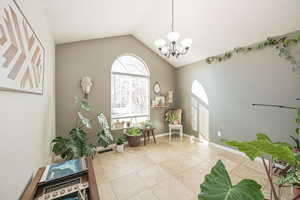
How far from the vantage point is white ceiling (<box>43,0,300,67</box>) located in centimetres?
180

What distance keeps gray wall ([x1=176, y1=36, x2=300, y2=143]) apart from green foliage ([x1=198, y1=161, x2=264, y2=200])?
7.97 ft

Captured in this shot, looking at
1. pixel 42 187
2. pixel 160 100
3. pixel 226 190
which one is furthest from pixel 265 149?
pixel 160 100

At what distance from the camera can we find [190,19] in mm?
2451

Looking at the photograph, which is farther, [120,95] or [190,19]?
[120,95]

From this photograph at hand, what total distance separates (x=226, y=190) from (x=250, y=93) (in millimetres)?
2647

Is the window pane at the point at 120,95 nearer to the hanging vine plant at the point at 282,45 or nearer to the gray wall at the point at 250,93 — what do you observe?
the gray wall at the point at 250,93

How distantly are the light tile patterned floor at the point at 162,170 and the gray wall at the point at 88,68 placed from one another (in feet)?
3.98

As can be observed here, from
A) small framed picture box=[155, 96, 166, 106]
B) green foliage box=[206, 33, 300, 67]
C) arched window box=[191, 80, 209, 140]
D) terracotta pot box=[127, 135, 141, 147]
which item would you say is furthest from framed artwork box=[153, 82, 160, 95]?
green foliage box=[206, 33, 300, 67]

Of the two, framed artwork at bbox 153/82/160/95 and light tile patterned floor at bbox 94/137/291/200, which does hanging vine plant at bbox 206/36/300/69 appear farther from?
framed artwork at bbox 153/82/160/95

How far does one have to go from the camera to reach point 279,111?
2.16m

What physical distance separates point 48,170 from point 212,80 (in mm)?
3601

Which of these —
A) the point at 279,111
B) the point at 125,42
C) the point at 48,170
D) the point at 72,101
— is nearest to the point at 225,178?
the point at 48,170

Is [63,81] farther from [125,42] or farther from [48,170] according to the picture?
[48,170]

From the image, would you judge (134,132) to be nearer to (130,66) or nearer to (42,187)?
(130,66)
